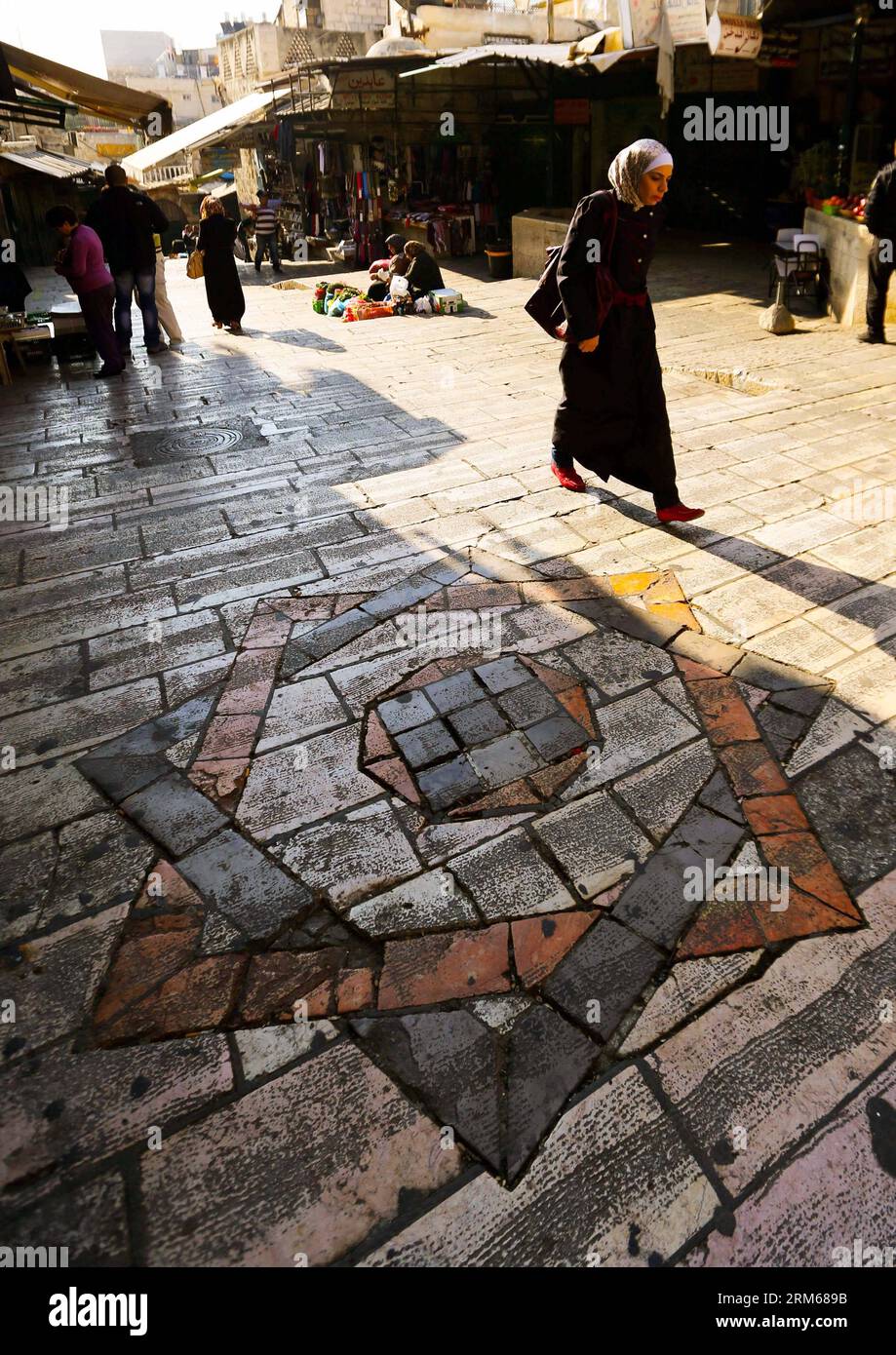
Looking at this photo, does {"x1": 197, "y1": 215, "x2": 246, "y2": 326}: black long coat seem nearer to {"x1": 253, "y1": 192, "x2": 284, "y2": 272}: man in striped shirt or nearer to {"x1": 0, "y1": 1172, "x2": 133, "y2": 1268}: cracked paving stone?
{"x1": 253, "y1": 192, "x2": 284, "y2": 272}: man in striped shirt

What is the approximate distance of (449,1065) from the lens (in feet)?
7.33

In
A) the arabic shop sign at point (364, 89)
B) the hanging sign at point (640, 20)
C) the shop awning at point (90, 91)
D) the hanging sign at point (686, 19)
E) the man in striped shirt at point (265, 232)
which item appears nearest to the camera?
the shop awning at point (90, 91)

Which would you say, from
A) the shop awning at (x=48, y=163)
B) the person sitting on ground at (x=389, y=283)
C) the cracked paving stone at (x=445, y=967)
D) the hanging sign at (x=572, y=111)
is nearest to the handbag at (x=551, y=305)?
the cracked paving stone at (x=445, y=967)

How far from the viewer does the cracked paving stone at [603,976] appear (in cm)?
235

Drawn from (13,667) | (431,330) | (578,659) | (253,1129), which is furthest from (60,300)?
(253,1129)

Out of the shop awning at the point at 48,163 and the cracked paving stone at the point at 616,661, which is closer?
the cracked paving stone at the point at 616,661

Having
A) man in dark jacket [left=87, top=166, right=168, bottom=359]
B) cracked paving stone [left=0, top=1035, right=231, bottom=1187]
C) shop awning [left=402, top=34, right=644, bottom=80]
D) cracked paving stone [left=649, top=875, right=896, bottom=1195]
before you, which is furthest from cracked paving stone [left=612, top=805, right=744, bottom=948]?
shop awning [left=402, top=34, right=644, bottom=80]

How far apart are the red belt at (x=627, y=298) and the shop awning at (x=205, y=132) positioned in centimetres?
1984

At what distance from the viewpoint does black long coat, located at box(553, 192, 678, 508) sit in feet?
15.1

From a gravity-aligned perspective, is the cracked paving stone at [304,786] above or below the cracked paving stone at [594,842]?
above

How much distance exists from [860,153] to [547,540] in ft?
41.6

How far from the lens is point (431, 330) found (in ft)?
38.2

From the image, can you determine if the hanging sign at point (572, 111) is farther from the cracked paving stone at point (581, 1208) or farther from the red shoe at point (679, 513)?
the cracked paving stone at point (581, 1208)

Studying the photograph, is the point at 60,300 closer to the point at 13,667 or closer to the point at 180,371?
the point at 180,371
